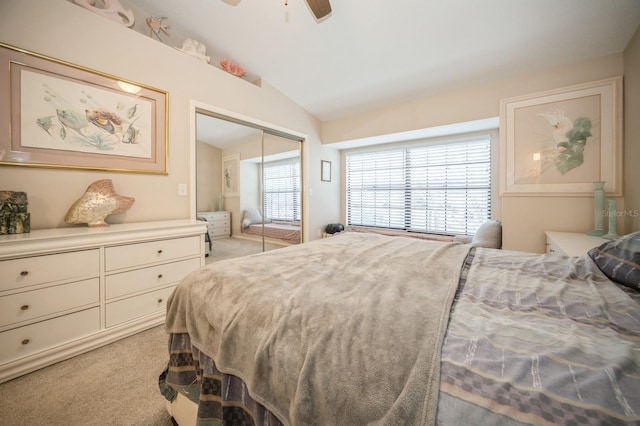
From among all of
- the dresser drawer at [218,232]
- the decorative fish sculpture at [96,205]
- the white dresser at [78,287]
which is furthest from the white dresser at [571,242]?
the decorative fish sculpture at [96,205]

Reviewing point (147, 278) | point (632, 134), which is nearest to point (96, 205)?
point (147, 278)

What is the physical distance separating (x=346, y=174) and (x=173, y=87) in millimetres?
3392

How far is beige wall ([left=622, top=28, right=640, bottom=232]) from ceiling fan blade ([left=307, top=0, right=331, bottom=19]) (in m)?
2.63

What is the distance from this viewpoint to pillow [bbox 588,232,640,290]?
3.28 feet

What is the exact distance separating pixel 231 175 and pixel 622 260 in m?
3.37

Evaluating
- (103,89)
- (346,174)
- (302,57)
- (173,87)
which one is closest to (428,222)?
(346,174)

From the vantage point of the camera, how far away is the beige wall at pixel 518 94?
2.43 metres

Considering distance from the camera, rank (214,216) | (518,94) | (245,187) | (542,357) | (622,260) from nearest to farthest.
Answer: (542,357) < (622,260) < (518,94) < (214,216) < (245,187)

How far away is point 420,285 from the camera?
3.40ft

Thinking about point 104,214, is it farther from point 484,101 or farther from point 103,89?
point 484,101

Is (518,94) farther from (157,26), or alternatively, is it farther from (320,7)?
(157,26)

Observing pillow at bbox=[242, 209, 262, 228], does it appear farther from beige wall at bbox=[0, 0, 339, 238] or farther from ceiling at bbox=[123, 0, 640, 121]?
ceiling at bbox=[123, 0, 640, 121]

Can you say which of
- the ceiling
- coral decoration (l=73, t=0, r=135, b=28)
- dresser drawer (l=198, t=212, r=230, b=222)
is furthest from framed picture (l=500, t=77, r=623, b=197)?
coral decoration (l=73, t=0, r=135, b=28)

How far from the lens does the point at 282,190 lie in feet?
12.8
